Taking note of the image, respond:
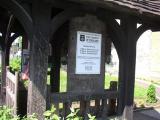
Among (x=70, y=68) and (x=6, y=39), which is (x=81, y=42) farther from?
(x=6, y=39)

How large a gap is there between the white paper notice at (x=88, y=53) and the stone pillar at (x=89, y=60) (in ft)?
0.11

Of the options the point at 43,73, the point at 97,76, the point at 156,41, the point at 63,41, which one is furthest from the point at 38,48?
the point at 156,41

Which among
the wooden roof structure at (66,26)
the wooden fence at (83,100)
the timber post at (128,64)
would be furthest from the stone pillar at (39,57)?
the timber post at (128,64)

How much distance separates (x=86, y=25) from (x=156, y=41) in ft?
66.0

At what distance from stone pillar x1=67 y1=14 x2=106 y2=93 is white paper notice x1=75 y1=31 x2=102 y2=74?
32mm

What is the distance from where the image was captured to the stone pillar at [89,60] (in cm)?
701

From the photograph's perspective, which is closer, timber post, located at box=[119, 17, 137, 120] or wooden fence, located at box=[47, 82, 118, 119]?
wooden fence, located at box=[47, 82, 118, 119]

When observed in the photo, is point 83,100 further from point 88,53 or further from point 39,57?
point 39,57

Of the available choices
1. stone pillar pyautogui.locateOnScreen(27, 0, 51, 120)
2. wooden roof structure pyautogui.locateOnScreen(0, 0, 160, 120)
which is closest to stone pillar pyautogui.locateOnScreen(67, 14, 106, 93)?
wooden roof structure pyautogui.locateOnScreen(0, 0, 160, 120)

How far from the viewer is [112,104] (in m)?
8.64

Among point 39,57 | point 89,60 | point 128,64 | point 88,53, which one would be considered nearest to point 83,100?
point 89,60

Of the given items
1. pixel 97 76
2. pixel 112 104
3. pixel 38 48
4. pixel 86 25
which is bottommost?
pixel 112 104

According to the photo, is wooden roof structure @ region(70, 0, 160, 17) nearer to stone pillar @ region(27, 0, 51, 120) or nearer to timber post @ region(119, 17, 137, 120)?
timber post @ region(119, 17, 137, 120)

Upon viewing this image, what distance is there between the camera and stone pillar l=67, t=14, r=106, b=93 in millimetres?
7012
